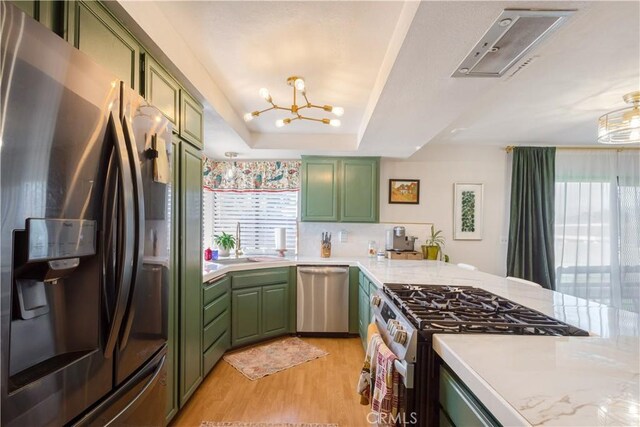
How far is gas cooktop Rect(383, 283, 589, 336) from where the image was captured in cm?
108

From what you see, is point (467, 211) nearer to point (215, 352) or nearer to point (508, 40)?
point (508, 40)

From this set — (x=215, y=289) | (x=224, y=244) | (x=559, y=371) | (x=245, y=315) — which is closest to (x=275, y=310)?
(x=245, y=315)

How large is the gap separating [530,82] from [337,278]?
8.05 feet

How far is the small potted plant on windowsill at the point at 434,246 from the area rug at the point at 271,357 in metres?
1.81

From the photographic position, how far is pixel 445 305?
Answer: 1.41 m

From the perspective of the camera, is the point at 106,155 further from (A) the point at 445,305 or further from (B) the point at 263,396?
(B) the point at 263,396

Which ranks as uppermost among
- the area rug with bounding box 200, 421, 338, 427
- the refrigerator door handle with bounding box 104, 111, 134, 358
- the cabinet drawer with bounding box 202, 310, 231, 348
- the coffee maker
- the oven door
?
the refrigerator door handle with bounding box 104, 111, 134, 358

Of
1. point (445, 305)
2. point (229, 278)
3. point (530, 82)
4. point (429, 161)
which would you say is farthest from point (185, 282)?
point (429, 161)

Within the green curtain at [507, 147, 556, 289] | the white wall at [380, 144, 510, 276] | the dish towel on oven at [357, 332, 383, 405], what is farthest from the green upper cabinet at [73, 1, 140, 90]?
the green curtain at [507, 147, 556, 289]

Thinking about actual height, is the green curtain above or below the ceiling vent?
below

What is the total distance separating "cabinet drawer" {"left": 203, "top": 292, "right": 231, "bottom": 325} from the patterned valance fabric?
5.48ft

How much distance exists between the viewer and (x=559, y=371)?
0.77 metres

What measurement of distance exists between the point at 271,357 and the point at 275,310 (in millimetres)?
509

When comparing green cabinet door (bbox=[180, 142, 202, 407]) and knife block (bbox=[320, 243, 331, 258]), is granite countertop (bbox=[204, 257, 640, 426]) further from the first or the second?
knife block (bbox=[320, 243, 331, 258])
